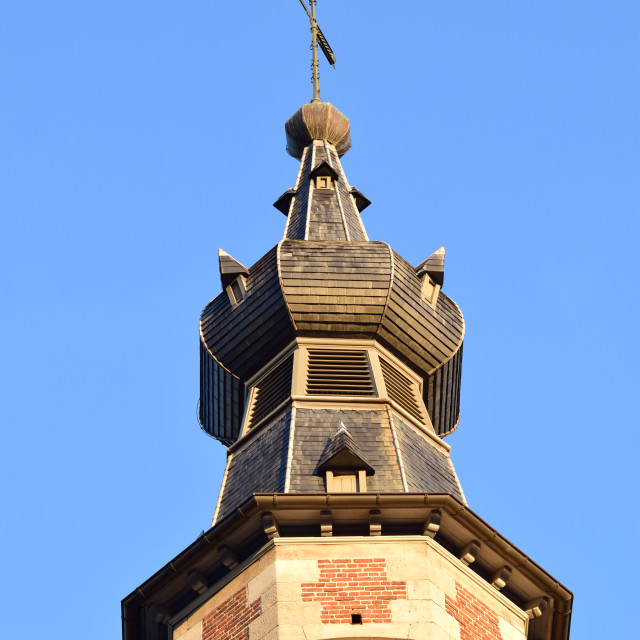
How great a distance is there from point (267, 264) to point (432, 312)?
3286mm

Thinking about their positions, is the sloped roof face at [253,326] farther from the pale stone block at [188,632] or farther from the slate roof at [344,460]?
the pale stone block at [188,632]

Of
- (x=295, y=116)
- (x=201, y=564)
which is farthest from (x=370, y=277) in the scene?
(x=295, y=116)

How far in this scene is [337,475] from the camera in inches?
1014

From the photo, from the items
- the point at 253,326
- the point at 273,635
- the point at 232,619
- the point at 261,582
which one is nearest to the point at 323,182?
the point at 253,326

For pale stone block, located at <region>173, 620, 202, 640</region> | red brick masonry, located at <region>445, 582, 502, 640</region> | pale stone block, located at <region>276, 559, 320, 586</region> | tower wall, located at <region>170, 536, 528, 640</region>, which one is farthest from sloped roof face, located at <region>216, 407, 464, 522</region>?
pale stone block, located at <region>173, 620, 202, 640</region>

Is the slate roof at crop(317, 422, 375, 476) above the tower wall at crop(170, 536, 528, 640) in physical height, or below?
above

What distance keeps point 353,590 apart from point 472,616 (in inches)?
71.5

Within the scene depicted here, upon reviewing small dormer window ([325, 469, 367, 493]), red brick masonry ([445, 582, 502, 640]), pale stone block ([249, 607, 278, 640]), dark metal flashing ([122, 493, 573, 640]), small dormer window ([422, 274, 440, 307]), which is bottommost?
pale stone block ([249, 607, 278, 640])

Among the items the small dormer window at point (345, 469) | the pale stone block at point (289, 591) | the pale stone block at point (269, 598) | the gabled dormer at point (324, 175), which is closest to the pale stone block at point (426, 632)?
the pale stone block at point (289, 591)

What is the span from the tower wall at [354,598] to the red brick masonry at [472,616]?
19mm

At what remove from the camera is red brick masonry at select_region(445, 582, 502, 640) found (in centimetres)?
Result: 2345

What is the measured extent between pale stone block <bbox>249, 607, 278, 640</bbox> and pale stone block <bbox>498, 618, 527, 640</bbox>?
11.5 feet

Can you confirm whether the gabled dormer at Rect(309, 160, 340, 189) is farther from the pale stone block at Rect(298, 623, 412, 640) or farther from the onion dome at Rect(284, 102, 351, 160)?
the pale stone block at Rect(298, 623, 412, 640)

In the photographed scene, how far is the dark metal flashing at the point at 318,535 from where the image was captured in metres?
24.2
